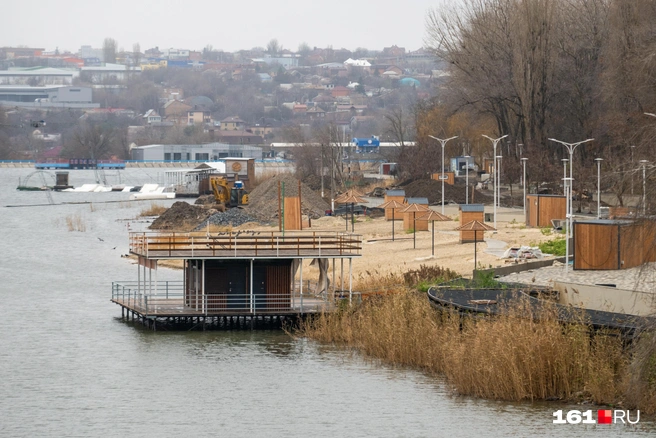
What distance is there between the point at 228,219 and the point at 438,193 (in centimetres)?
1724

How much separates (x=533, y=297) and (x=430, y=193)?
180 ft

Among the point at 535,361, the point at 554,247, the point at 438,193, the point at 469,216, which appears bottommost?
the point at 535,361

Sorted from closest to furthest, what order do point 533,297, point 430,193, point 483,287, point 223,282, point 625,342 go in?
1. point 625,342
2. point 533,297
3. point 483,287
4. point 223,282
5. point 430,193

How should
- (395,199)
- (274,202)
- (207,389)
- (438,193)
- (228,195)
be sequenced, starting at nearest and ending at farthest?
(207,389) → (395,199) → (274,202) → (438,193) → (228,195)

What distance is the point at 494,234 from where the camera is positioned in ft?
184

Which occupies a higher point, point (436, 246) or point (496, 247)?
point (496, 247)

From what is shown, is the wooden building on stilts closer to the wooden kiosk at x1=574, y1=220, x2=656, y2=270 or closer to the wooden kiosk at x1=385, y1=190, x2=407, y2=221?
the wooden kiosk at x1=574, y1=220, x2=656, y2=270

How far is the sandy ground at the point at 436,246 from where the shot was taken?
155ft

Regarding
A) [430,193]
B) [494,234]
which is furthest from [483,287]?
[430,193]

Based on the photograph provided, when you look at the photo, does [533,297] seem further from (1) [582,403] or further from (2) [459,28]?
(2) [459,28]

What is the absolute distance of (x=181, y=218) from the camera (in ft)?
271

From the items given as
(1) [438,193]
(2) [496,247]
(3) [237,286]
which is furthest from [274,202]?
(3) [237,286]

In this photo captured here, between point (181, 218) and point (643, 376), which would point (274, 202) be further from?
point (643, 376)

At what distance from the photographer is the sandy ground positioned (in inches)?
1858
